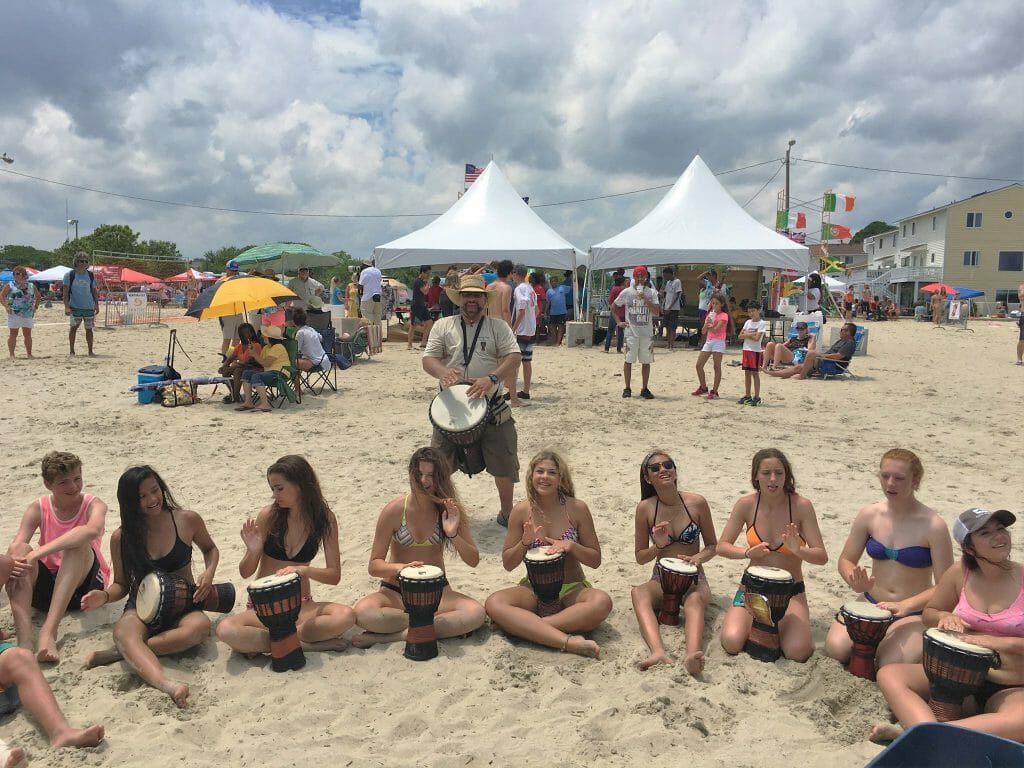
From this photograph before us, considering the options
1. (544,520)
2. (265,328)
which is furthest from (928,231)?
(544,520)

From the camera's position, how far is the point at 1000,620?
9.44 feet

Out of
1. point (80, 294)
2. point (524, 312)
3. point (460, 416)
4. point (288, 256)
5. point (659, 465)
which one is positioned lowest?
point (659, 465)

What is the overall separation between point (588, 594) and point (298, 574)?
1.39 m

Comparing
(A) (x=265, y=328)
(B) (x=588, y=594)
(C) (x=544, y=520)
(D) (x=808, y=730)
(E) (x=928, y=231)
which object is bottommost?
(D) (x=808, y=730)

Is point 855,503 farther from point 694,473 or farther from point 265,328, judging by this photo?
point 265,328

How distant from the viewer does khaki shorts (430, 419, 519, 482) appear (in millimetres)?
4738

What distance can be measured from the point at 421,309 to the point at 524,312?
6.34 m

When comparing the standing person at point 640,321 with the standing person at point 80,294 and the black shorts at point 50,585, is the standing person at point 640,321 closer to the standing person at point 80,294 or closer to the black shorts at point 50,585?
the black shorts at point 50,585

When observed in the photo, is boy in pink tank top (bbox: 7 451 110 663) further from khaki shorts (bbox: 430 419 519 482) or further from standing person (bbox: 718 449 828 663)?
standing person (bbox: 718 449 828 663)

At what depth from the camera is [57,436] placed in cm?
751

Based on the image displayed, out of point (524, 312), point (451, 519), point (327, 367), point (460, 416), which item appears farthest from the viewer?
point (327, 367)

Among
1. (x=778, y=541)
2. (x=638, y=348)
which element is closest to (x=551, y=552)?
(x=778, y=541)

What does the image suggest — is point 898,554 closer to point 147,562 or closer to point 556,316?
point 147,562

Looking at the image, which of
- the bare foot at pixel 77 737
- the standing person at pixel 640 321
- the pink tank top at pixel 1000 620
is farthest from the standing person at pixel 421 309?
the pink tank top at pixel 1000 620
